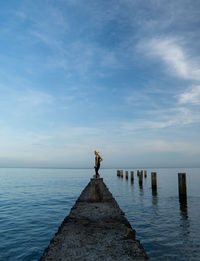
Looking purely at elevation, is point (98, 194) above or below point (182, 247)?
above

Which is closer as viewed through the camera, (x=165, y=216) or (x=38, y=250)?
(x=38, y=250)

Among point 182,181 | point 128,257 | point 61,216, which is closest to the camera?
point 128,257

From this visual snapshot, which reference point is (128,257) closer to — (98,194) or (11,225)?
(98,194)

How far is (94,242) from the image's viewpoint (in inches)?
184

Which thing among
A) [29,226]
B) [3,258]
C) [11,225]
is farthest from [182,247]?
[11,225]

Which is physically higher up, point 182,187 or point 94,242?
point 94,242

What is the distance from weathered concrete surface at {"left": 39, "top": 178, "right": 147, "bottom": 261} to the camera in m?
3.97

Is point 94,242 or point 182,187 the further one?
point 182,187

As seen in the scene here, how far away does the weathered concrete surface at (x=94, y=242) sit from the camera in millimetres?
3971

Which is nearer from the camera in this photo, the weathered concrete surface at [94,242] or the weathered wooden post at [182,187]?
the weathered concrete surface at [94,242]

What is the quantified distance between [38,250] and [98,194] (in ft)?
12.2

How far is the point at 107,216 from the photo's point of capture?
23.9ft

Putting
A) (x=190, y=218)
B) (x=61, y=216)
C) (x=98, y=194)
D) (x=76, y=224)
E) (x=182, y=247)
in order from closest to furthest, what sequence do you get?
(x=76, y=224)
(x=182, y=247)
(x=98, y=194)
(x=190, y=218)
(x=61, y=216)

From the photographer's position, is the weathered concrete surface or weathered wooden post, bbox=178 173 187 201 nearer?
the weathered concrete surface
